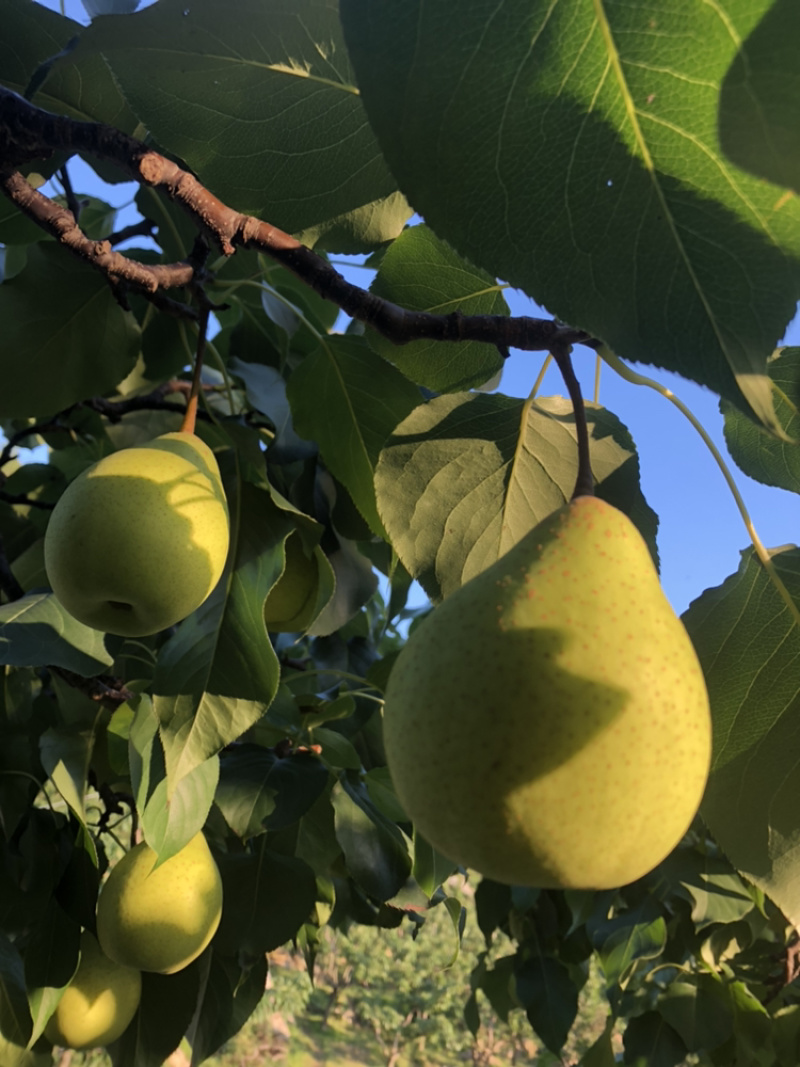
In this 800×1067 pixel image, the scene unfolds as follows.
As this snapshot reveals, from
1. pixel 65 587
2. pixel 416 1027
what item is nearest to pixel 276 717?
pixel 65 587

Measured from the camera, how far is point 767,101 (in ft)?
1.13

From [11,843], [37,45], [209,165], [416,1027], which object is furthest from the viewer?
[416,1027]

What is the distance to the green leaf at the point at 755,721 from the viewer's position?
23.6 inches

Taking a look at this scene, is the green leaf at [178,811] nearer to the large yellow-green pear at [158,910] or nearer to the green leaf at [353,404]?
the large yellow-green pear at [158,910]

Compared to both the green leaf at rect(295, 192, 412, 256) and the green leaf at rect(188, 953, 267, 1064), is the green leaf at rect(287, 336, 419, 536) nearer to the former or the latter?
the green leaf at rect(295, 192, 412, 256)

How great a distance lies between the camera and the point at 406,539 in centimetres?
73

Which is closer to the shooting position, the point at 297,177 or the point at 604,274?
the point at 604,274

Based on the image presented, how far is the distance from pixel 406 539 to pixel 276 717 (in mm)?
818

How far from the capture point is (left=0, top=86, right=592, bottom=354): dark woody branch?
0.62 meters

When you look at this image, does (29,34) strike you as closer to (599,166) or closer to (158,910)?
(599,166)

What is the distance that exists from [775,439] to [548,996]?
214cm

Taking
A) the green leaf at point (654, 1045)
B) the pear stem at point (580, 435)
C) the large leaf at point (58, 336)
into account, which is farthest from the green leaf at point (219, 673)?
the green leaf at point (654, 1045)

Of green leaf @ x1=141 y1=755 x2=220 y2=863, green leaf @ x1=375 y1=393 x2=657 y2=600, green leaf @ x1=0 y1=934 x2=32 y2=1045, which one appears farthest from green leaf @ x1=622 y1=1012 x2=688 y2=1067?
green leaf @ x1=375 y1=393 x2=657 y2=600

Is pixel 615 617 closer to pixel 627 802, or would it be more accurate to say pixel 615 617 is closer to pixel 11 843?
pixel 627 802
